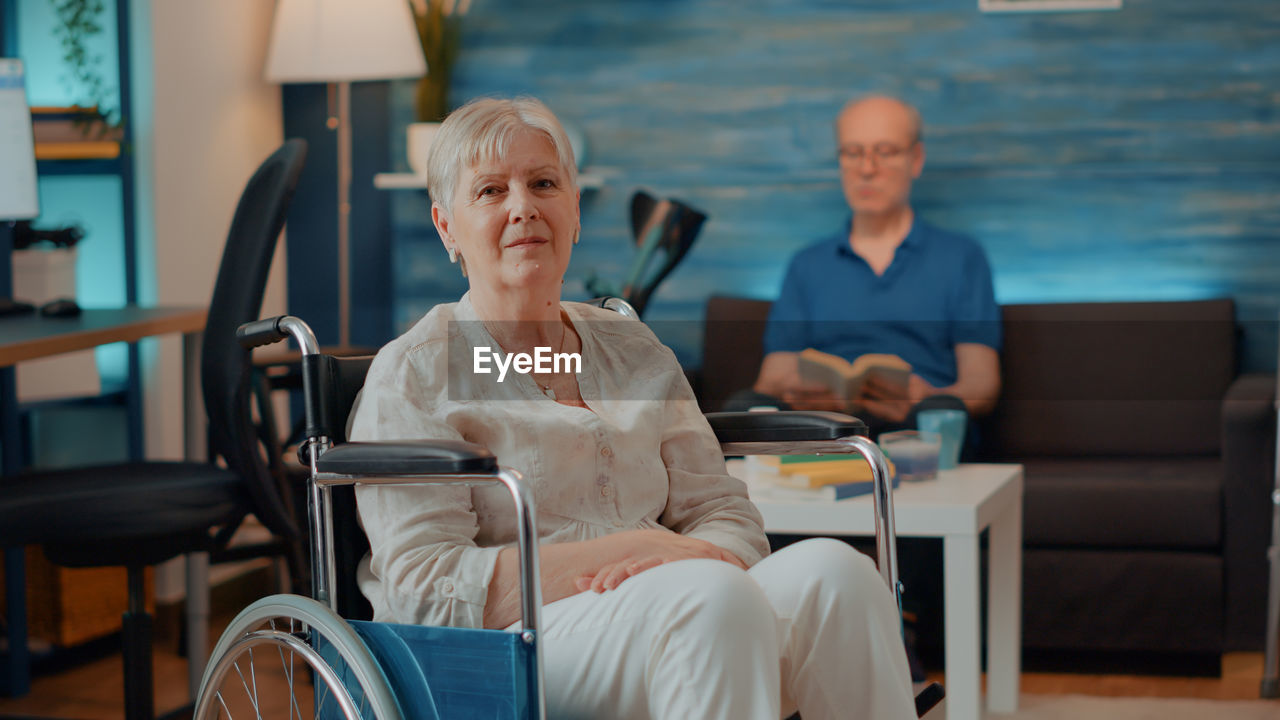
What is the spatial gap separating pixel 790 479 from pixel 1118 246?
5.74 ft

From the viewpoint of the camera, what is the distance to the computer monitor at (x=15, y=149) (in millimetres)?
2727

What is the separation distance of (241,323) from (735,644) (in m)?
1.22

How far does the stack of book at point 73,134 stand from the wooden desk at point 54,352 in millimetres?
476

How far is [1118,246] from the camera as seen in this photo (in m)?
3.66

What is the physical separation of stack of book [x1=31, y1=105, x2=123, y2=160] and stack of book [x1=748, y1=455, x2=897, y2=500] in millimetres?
1767

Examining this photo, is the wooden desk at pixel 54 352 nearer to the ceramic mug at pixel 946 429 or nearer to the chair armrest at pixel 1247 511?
the ceramic mug at pixel 946 429

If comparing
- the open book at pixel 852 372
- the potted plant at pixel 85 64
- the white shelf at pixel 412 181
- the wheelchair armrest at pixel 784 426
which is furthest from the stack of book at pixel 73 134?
the wheelchair armrest at pixel 784 426

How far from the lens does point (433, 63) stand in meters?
3.92

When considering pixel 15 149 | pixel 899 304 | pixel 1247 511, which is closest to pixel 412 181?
pixel 15 149

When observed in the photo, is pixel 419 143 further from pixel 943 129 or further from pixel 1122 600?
pixel 1122 600

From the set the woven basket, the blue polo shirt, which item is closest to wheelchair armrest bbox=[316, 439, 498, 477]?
the woven basket

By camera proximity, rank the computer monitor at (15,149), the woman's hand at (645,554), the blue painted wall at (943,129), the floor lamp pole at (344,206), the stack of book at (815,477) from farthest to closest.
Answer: the floor lamp pole at (344,206)
the blue painted wall at (943,129)
the computer monitor at (15,149)
the stack of book at (815,477)
the woman's hand at (645,554)

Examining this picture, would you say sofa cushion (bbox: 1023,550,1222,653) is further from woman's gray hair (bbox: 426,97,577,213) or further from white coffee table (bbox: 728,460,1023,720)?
woman's gray hair (bbox: 426,97,577,213)

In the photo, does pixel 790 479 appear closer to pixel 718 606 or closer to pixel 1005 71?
pixel 718 606
